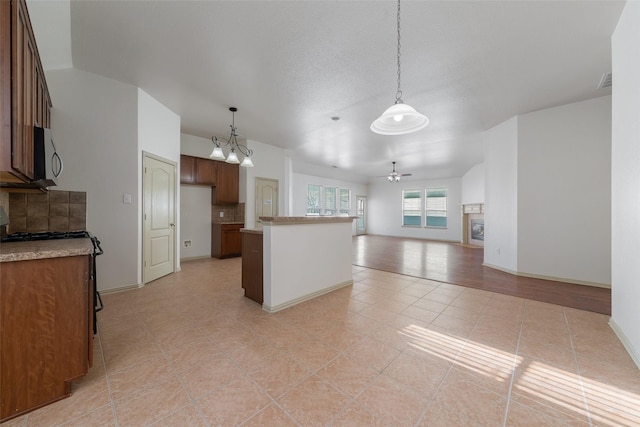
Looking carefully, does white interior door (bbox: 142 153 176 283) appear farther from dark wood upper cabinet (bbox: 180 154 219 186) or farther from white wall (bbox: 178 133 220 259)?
white wall (bbox: 178 133 220 259)

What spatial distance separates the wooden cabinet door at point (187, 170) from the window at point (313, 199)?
509 cm

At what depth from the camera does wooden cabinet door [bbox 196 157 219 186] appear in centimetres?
548

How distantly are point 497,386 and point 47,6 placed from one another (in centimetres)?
477

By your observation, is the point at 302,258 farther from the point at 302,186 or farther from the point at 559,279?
the point at 302,186

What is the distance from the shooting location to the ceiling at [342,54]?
7.02 feet

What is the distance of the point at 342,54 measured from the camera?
2670 millimetres

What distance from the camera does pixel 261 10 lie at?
2125 mm

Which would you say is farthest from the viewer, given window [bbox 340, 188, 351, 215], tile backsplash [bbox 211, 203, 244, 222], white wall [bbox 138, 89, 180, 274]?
window [bbox 340, 188, 351, 215]

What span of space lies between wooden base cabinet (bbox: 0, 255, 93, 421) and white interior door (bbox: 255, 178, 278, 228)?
4.69m

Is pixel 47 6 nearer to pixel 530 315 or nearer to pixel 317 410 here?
pixel 317 410

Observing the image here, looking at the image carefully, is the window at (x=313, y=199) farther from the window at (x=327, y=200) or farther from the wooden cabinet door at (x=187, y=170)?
the wooden cabinet door at (x=187, y=170)

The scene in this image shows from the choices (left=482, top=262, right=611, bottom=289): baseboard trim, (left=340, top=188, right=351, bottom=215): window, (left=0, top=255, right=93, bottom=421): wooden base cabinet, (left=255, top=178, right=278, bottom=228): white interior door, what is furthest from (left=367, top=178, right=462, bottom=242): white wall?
(left=0, top=255, right=93, bottom=421): wooden base cabinet

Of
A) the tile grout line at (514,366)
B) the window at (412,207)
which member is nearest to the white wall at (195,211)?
the tile grout line at (514,366)

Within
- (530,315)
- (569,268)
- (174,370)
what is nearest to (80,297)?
(174,370)
